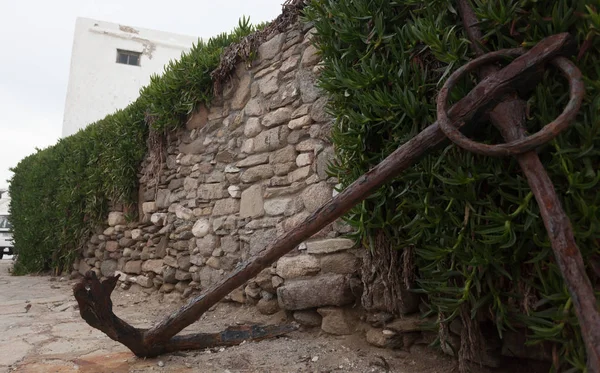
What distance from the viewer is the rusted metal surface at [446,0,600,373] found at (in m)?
1.06

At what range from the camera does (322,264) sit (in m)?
2.48

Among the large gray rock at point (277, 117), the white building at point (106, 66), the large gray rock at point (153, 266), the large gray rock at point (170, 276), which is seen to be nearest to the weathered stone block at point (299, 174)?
the large gray rock at point (277, 117)

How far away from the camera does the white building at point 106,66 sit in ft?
40.1

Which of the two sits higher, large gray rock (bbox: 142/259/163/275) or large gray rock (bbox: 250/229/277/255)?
large gray rock (bbox: 250/229/277/255)

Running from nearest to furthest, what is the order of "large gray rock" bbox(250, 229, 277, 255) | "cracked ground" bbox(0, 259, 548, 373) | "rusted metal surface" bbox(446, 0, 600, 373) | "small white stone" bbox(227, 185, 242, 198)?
1. "rusted metal surface" bbox(446, 0, 600, 373)
2. "cracked ground" bbox(0, 259, 548, 373)
3. "large gray rock" bbox(250, 229, 277, 255)
4. "small white stone" bbox(227, 185, 242, 198)

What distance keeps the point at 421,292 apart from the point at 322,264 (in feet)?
2.25

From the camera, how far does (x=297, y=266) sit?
104 inches

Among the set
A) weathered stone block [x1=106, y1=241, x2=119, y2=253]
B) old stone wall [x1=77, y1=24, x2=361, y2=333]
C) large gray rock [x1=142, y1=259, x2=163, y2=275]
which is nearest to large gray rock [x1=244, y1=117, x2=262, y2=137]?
old stone wall [x1=77, y1=24, x2=361, y2=333]

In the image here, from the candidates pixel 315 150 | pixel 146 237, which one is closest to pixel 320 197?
pixel 315 150

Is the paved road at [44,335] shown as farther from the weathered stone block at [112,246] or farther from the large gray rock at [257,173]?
the large gray rock at [257,173]

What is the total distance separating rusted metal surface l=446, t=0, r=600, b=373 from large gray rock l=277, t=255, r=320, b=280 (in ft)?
4.53

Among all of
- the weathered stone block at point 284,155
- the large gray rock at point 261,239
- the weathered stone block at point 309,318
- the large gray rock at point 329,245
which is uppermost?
the weathered stone block at point 284,155

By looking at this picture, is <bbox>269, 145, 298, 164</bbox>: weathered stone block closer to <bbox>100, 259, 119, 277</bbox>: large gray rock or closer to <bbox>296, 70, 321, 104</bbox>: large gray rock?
<bbox>296, 70, 321, 104</bbox>: large gray rock

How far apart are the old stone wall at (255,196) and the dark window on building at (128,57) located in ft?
32.3
